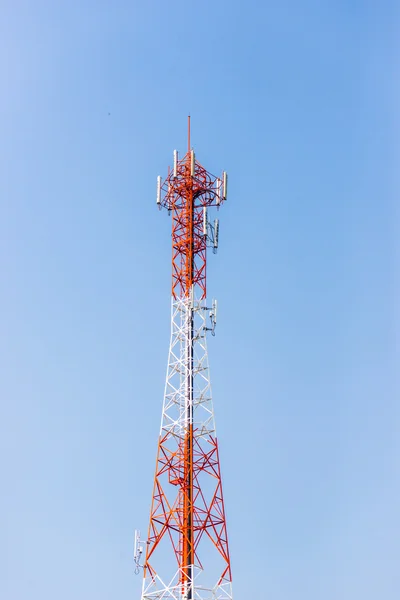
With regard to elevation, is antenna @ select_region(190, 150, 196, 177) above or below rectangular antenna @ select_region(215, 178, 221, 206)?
above

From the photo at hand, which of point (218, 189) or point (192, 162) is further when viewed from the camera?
point (218, 189)

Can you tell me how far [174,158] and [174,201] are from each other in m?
2.74

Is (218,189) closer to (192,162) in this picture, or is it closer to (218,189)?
(218,189)

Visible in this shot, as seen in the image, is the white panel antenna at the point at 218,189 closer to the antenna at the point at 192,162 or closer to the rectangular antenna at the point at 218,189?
the rectangular antenna at the point at 218,189

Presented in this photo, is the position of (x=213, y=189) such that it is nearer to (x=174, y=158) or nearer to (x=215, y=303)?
(x=174, y=158)

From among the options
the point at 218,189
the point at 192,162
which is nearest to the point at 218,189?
the point at 218,189

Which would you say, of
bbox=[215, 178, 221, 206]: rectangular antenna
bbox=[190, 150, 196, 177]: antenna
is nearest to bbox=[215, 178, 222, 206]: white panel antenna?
bbox=[215, 178, 221, 206]: rectangular antenna

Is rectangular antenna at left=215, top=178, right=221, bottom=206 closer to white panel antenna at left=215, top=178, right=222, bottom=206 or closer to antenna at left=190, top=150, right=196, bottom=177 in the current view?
white panel antenna at left=215, top=178, right=222, bottom=206

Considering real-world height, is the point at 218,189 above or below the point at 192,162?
below

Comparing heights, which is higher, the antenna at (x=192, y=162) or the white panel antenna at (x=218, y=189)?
the antenna at (x=192, y=162)

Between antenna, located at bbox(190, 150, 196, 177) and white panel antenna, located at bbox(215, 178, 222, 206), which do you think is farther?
white panel antenna, located at bbox(215, 178, 222, 206)

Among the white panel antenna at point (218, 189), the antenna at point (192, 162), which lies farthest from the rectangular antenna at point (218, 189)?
the antenna at point (192, 162)

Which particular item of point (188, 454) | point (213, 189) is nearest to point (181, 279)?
point (213, 189)

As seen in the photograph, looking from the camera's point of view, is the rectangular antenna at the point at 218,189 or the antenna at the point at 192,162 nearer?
the antenna at the point at 192,162
